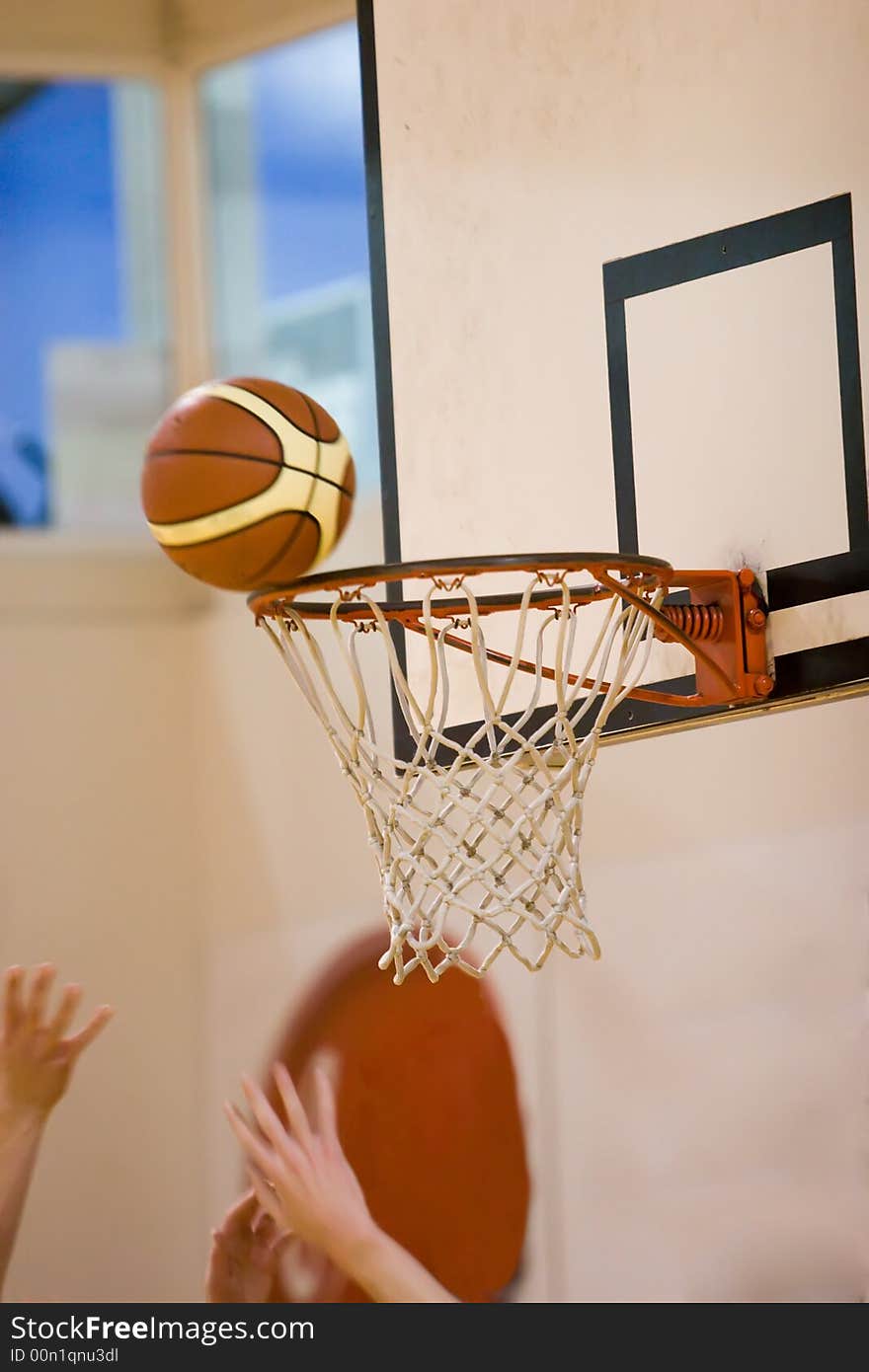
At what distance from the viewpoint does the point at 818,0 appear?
264cm

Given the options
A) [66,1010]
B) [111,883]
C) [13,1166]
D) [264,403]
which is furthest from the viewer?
[111,883]

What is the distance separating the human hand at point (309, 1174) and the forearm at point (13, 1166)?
2.01ft

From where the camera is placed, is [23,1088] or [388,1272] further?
[23,1088]

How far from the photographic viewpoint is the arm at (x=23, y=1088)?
4.66m

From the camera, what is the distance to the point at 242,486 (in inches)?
99.3

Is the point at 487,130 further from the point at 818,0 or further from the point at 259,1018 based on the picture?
the point at 259,1018

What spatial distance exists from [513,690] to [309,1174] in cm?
252

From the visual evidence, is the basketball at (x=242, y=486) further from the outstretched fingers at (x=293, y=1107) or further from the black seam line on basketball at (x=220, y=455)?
the outstretched fingers at (x=293, y=1107)

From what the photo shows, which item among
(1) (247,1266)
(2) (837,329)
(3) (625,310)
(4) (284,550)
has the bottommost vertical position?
(1) (247,1266)

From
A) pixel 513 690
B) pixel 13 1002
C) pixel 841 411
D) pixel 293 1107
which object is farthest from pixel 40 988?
pixel 841 411

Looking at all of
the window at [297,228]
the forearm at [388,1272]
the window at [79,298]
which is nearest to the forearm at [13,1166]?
the forearm at [388,1272]

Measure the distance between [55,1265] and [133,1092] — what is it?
58 centimetres

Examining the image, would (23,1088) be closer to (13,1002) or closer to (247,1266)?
(13,1002)

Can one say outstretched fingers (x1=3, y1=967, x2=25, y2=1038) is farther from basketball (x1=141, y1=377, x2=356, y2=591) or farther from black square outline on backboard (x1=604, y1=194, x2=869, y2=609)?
black square outline on backboard (x1=604, y1=194, x2=869, y2=609)
